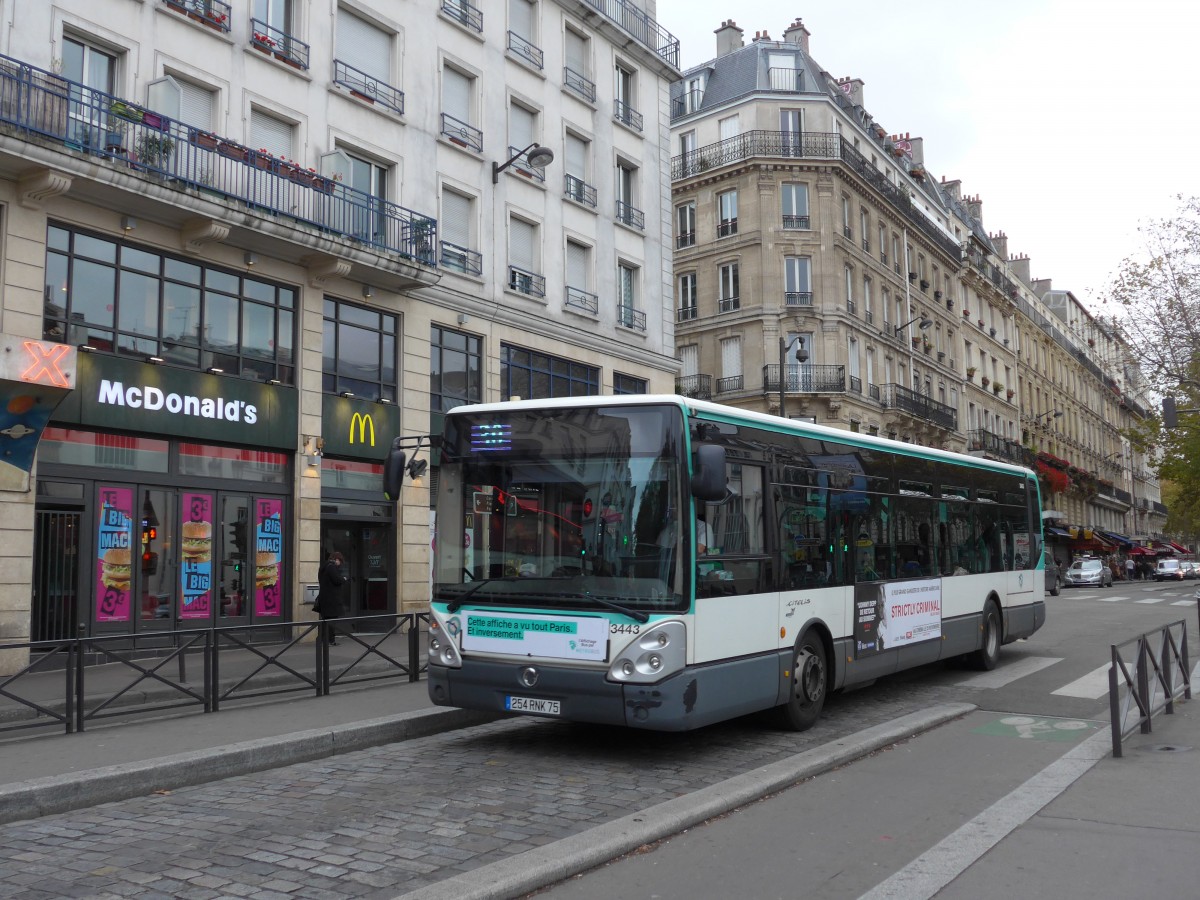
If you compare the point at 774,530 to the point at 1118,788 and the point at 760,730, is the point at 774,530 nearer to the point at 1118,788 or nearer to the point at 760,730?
the point at 760,730

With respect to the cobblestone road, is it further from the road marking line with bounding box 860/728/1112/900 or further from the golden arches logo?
the golden arches logo

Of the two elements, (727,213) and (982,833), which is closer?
(982,833)

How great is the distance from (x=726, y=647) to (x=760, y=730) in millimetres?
1673

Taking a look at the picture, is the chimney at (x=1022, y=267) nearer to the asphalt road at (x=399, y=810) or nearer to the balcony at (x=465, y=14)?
the balcony at (x=465, y=14)

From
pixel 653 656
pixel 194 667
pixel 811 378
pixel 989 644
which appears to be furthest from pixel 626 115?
pixel 653 656

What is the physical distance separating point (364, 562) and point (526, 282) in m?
7.31

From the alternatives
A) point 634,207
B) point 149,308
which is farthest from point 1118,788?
point 634,207

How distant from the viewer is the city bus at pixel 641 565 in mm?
7578

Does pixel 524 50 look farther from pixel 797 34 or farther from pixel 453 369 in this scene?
pixel 797 34

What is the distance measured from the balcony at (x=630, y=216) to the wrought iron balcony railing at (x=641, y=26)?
4.20 metres

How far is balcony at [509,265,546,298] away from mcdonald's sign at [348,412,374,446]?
5.05 m

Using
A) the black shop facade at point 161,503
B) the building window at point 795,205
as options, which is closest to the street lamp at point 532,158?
the black shop facade at point 161,503

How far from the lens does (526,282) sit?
22.9m

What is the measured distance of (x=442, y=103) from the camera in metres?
21.1
